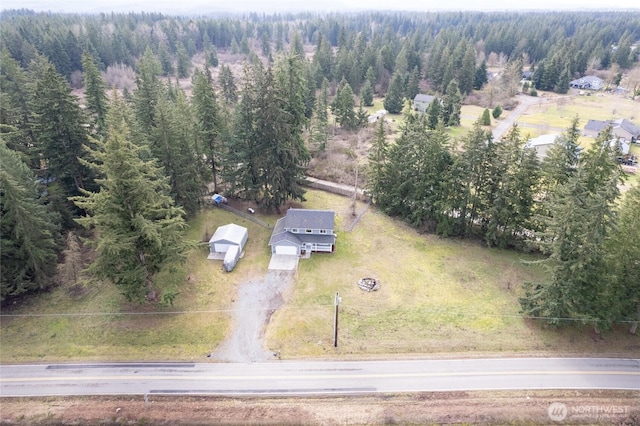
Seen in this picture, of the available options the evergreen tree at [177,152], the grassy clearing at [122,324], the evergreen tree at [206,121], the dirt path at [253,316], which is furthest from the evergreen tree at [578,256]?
the evergreen tree at [206,121]

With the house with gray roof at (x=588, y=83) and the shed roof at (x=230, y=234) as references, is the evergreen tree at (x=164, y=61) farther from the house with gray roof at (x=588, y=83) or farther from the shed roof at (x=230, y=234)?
the house with gray roof at (x=588, y=83)

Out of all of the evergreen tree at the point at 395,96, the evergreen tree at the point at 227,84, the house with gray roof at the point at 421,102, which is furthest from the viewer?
the evergreen tree at the point at 227,84

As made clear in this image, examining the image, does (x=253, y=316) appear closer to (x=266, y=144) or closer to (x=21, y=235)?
(x=21, y=235)

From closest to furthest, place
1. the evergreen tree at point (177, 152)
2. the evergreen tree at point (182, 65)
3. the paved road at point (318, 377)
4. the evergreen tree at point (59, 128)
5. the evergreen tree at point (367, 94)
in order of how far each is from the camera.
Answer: the paved road at point (318, 377) → the evergreen tree at point (59, 128) → the evergreen tree at point (177, 152) → the evergreen tree at point (367, 94) → the evergreen tree at point (182, 65)

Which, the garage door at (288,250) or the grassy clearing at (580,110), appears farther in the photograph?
the grassy clearing at (580,110)

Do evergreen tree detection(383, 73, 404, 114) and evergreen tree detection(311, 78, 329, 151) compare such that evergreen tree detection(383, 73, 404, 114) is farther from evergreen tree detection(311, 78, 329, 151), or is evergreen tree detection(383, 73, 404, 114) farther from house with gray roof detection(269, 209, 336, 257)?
house with gray roof detection(269, 209, 336, 257)

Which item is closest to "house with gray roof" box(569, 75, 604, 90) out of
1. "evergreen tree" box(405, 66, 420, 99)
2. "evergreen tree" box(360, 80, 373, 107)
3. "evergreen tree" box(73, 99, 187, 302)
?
"evergreen tree" box(405, 66, 420, 99)
